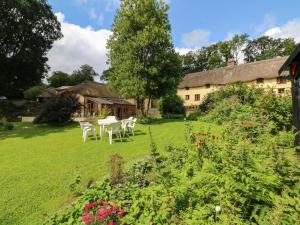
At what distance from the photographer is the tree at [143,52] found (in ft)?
74.6

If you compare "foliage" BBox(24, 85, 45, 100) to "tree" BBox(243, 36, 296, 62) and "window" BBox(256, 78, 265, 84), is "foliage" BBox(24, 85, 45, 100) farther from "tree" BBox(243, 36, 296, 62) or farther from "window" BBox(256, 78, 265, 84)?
"tree" BBox(243, 36, 296, 62)

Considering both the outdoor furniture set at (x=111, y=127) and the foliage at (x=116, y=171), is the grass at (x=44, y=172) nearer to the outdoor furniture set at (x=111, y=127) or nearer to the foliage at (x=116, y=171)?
the outdoor furniture set at (x=111, y=127)

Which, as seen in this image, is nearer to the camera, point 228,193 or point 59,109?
point 228,193

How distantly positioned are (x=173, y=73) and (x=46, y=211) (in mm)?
20068

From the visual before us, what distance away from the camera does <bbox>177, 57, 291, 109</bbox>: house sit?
40312 millimetres

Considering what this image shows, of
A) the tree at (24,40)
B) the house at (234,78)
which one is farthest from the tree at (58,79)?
the house at (234,78)

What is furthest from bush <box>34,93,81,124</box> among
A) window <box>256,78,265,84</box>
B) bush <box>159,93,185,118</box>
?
window <box>256,78,265,84</box>

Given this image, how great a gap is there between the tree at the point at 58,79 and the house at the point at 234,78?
132 feet

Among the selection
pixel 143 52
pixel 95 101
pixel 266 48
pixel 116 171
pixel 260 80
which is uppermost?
pixel 266 48

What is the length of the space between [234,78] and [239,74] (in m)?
1.10

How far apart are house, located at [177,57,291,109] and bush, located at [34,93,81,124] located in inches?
866

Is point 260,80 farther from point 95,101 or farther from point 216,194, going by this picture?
point 216,194

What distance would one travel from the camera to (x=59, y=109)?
20438mm

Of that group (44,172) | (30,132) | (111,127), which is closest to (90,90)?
(30,132)
